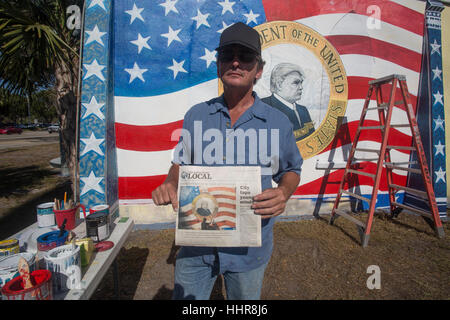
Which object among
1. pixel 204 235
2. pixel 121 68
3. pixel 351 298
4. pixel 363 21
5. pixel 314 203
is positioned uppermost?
pixel 363 21

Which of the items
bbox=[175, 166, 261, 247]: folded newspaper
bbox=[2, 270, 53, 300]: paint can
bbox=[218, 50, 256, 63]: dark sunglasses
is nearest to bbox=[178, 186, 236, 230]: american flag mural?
bbox=[175, 166, 261, 247]: folded newspaper

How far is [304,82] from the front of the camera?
A: 408 centimetres

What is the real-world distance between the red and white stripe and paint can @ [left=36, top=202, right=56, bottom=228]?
1.92 m

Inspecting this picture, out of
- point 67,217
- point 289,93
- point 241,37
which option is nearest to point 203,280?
point 67,217

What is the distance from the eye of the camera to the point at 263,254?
145cm

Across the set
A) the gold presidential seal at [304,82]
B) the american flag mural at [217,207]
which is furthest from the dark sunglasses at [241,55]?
the gold presidential seal at [304,82]

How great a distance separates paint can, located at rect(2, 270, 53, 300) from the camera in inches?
39.5

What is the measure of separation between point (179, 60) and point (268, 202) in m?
3.26

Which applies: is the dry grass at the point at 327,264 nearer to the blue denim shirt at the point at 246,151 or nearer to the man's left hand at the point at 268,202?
the blue denim shirt at the point at 246,151

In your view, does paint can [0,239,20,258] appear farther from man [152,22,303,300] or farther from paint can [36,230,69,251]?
man [152,22,303,300]

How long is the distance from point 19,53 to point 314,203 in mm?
5553

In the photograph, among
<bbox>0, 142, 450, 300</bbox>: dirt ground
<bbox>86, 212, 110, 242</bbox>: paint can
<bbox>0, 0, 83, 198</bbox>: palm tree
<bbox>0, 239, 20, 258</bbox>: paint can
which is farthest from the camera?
<bbox>0, 0, 83, 198</bbox>: palm tree
